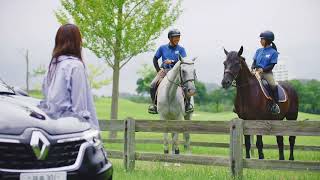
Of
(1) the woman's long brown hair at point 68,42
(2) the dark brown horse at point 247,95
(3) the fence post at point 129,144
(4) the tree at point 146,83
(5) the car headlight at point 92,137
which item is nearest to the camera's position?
(5) the car headlight at point 92,137

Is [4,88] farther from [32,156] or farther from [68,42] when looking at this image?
[32,156]

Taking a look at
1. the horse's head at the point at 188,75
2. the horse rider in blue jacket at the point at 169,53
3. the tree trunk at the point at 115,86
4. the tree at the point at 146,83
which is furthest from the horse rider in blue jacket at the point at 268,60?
the tree at the point at 146,83

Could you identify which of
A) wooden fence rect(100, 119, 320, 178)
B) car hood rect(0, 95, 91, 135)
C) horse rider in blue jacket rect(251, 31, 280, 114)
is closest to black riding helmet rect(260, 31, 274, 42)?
horse rider in blue jacket rect(251, 31, 280, 114)

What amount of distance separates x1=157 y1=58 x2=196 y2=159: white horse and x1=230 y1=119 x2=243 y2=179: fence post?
9.51ft

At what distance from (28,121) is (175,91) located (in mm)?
9590

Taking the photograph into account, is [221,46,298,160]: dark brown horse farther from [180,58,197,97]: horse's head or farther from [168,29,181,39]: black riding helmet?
[168,29,181,39]: black riding helmet

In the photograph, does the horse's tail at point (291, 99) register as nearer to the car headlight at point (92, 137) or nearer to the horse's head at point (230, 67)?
the horse's head at point (230, 67)

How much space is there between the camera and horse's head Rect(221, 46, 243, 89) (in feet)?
44.5

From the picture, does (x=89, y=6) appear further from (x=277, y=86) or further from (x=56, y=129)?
(x=56, y=129)

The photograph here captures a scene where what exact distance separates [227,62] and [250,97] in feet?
3.89

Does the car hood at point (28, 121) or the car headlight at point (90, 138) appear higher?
the car hood at point (28, 121)

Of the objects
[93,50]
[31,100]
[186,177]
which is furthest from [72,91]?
[93,50]

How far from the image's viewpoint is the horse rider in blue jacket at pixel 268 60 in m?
14.6

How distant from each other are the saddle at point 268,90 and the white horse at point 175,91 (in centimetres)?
150
